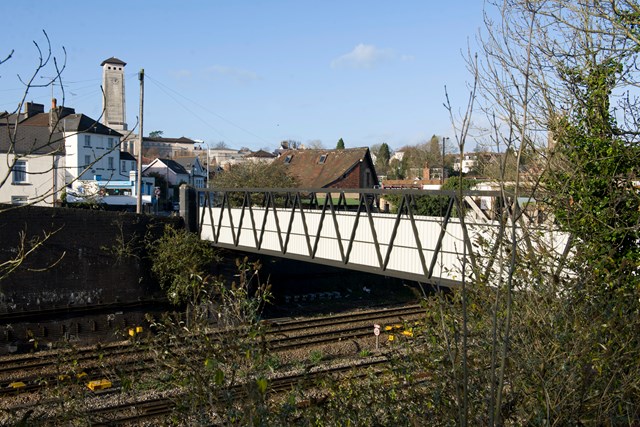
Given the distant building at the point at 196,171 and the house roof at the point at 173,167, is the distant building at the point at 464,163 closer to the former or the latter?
the house roof at the point at 173,167

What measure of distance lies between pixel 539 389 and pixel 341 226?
13.8 meters

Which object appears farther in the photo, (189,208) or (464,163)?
(189,208)

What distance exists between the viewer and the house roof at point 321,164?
4634cm

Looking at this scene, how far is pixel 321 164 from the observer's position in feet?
159

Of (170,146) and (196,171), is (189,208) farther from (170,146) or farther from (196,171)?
(170,146)

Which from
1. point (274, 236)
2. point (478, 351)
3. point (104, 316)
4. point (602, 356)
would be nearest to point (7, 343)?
point (104, 316)

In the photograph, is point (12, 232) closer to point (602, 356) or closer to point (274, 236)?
point (274, 236)

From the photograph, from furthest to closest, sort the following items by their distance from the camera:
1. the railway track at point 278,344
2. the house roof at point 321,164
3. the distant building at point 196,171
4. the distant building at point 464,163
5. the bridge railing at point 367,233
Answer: the distant building at point 196,171 → the house roof at point 321,164 → the bridge railing at point 367,233 → the railway track at point 278,344 → the distant building at point 464,163

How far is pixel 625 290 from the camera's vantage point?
8.58m

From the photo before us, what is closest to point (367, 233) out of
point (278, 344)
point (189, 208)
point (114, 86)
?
point (278, 344)

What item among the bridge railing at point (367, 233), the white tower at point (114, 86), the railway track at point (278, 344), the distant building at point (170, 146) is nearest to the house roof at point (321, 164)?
the bridge railing at point (367, 233)

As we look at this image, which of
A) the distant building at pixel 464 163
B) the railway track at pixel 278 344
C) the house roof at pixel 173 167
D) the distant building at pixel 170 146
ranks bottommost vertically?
the railway track at pixel 278 344

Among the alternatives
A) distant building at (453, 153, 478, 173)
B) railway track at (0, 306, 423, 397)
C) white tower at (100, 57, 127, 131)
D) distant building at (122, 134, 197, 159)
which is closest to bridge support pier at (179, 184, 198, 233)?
railway track at (0, 306, 423, 397)

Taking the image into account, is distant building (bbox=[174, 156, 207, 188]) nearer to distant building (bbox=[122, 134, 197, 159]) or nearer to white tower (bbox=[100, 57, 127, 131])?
white tower (bbox=[100, 57, 127, 131])
